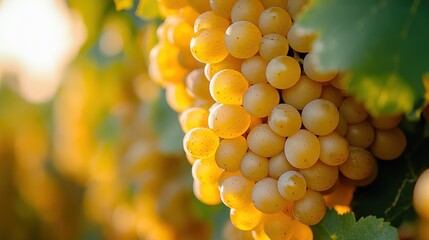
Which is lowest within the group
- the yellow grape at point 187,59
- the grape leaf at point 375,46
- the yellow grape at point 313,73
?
the yellow grape at point 187,59

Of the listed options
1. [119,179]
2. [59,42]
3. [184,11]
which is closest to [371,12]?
[184,11]

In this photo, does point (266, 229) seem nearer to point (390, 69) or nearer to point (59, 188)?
point (390, 69)

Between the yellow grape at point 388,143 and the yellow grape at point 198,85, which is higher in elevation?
the yellow grape at point 198,85

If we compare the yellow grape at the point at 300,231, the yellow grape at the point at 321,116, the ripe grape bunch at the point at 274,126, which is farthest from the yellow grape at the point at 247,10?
the yellow grape at the point at 300,231

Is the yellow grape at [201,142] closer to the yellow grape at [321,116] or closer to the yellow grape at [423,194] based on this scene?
the yellow grape at [321,116]

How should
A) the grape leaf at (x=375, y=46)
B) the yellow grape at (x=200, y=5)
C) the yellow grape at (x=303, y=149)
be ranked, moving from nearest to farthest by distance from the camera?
the grape leaf at (x=375, y=46) < the yellow grape at (x=303, y=149) < the yellow grape at (x=200, y=5)

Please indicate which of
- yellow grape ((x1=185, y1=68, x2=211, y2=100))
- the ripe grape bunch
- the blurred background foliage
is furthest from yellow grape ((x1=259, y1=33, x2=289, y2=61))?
the blurred background foliage

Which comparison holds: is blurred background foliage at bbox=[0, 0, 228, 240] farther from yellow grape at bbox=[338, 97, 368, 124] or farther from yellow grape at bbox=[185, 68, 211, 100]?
yellow grape at bbox=[338, 97, 368, 124]
